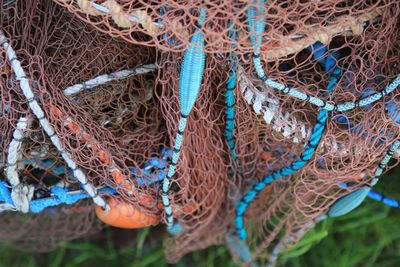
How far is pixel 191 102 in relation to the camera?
66 centimetres

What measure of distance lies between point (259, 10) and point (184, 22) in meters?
0.08

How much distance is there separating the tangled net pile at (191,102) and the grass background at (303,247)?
21cm

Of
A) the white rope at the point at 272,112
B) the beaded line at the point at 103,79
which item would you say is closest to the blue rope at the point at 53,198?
the beaded line at the point at 103,79

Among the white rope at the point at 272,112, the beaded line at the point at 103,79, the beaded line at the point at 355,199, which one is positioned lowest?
the beaded line at the point at 355,199

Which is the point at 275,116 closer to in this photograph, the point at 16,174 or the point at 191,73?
the point at 191,73

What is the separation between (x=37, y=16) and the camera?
73 cm

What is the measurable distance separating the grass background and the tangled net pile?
21cm

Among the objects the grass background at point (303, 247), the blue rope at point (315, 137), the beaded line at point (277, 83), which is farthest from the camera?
the grass background at point (303, 247)

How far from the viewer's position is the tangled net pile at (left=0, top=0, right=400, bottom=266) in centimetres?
63

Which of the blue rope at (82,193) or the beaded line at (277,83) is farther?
the blue rope at (82,193)

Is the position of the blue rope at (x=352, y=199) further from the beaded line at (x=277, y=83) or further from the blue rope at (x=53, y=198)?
the blue rope at (x=53, y=198)

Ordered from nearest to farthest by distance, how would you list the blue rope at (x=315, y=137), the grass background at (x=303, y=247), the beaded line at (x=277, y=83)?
1. the beaded line at (x=277, y=83)
2. the blue rope at (x=315, y=137)
3. the grass background at (x=303, y=247)

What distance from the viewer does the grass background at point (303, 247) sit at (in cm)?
103

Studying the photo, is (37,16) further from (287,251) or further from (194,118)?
(287,251)
